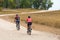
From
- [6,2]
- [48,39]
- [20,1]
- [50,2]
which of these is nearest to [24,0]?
[20,1]

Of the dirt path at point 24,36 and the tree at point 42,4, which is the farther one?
the tree at point 42,4

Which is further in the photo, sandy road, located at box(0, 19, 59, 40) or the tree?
the tree

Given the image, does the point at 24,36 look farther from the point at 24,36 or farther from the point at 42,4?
the point at 42,4

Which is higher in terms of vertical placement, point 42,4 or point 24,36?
point 24,36

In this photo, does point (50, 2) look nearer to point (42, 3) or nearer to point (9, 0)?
point (42, 3)

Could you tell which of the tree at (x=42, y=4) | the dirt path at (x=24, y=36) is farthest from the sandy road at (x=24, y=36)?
the tree at (x=42, y=4)

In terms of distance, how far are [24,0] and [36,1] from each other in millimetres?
7434

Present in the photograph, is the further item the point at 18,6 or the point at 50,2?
the point at 50,2

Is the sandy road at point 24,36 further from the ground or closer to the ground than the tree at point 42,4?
further from the ground

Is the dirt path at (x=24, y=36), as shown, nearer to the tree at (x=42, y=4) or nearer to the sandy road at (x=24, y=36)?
the sandy road at (x=24, y=36)

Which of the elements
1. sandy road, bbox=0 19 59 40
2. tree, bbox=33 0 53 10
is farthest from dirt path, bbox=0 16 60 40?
tree, bbox=33 0 53 10

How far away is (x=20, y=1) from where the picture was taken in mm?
107312

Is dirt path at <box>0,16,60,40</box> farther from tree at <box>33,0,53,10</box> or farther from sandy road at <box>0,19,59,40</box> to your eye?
tree at <box>33,0,53,10</box>

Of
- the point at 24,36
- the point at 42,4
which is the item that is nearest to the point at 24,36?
the point at 24,36
